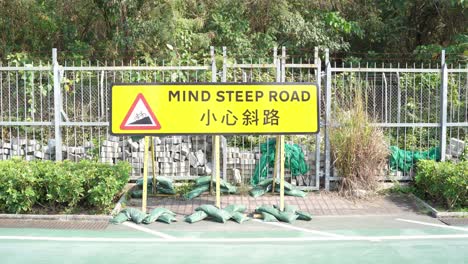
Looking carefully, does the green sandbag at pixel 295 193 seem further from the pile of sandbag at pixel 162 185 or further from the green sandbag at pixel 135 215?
the green sandbag at pixel 135 215

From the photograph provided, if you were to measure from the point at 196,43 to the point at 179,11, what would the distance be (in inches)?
A: 34.7

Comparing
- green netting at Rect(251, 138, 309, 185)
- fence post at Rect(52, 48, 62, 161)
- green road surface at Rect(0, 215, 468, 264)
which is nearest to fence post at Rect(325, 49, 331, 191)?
green netting at Rect(251, 138, 309, 185)

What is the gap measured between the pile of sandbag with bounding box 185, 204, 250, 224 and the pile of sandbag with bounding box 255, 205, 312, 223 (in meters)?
0.27

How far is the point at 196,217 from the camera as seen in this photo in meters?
7.97

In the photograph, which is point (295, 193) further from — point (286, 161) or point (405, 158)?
point (405, 158)

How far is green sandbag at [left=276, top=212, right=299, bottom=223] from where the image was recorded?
800 cm

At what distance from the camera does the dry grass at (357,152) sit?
366 inches

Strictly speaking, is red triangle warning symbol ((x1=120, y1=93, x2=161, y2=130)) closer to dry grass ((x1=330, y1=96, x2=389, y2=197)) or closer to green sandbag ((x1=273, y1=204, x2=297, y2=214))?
green sandbag ((x1=273, y1=204, x2=297, y2=214))

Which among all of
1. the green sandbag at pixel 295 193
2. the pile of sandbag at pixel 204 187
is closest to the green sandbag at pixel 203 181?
the pile of sandbag at pixel 204 187

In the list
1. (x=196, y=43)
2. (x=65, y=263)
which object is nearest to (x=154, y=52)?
(x=196, y=43)

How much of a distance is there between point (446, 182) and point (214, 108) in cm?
344

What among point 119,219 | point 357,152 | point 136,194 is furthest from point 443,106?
point 119,219

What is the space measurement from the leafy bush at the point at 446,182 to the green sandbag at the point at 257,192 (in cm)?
242

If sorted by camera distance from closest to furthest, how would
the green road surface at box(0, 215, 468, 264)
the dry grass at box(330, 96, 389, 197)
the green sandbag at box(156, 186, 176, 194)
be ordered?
the green road surface at box(0, 215, 468, 264)
the dry grass at box(330, 96, 389, 197)
the green sandbag at box(156, 186, 176, 194)
